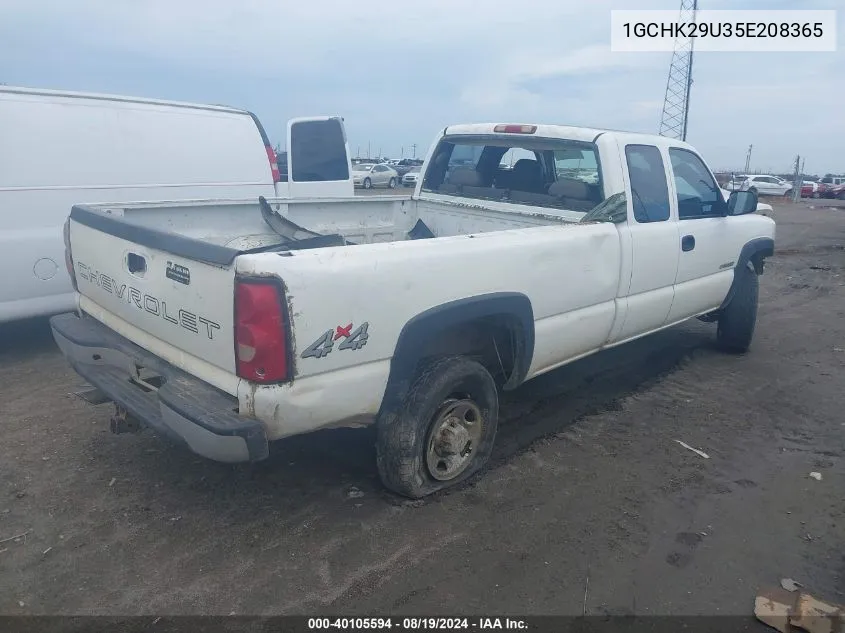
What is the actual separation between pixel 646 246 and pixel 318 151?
541cm

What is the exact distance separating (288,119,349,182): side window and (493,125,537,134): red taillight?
402cm

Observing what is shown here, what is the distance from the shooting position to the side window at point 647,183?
471cm

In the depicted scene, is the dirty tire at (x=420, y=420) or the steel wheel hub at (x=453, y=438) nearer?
the dirty tire at (x=420, y=420)

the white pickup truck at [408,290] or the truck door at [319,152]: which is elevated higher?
the truck door at [319,152]

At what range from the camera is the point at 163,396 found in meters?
2.98

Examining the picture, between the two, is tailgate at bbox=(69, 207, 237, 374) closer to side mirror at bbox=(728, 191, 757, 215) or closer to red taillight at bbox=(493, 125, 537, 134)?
red taillight at bbox=(493, 125, 537, 134)

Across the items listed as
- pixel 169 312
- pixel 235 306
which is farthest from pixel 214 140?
pixel 235 306

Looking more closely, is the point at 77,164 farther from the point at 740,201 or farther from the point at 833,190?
the point at 833,190

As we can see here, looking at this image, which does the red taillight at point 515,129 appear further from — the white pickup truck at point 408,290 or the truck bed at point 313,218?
the truck bed at point 313,218

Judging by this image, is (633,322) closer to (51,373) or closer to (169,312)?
(169,312)

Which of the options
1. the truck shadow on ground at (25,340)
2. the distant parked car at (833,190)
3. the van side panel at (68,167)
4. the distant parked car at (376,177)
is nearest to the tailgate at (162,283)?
the van side panel at (68,167)

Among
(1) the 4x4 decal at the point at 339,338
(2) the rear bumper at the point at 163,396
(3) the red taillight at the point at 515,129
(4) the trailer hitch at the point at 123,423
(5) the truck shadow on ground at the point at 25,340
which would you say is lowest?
(5) the truck shadow on ground at the point at 25,340

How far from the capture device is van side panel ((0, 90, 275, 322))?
5469 millimetres

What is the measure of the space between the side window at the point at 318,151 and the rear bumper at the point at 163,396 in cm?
525
